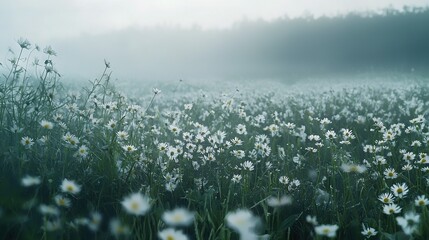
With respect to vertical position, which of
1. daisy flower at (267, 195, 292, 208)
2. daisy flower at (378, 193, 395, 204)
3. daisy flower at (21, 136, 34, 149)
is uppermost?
daisy flower at (21, 136, 34, 149)

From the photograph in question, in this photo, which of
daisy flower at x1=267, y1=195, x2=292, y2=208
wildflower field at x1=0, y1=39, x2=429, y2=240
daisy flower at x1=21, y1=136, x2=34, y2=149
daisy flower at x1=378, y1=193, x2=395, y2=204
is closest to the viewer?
wildflower field at x1=0, y1=39, x2=429, y2=240

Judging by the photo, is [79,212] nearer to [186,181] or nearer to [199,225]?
[199,225]

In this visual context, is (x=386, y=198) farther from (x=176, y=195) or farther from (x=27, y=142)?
(x=27, y=142)

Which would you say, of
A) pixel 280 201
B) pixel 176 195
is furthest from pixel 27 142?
pixel 280 201

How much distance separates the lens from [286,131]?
516cm

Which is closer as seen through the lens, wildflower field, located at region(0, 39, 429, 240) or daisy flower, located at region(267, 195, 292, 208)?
wildflower field, located at region(0, 39, 429, 240)

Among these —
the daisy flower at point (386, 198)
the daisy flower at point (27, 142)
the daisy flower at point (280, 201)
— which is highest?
the daisy flower at point (27, 142)

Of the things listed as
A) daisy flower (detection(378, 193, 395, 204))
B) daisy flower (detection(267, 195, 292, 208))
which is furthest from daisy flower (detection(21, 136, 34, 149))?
daisy flower (detection(378, 193, 395, 204))

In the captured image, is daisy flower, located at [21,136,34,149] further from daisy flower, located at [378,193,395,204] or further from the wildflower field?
daisy flower, located at [378,193,395,204]

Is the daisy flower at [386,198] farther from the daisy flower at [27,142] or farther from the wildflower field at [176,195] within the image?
the daisy flower at [27,142]

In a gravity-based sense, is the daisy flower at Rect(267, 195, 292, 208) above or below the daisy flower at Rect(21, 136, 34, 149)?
below

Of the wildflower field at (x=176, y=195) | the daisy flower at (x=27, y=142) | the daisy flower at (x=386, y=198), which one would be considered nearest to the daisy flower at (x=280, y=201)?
the wildflower field at (x=176, y=195)

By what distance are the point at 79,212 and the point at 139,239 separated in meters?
0.49

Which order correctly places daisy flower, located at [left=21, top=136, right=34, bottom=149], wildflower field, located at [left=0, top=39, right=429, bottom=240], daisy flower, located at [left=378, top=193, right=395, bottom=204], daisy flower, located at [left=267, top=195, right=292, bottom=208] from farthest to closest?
daisy flower, located at [left=21, top=136, right=34, bottom=149], daisy flower, located at [left=378, top=193, right=395, bottom=204], daisy flower, located at [left=267, top=195, right=292, bottom=208], wildflower field, located at [left=0, top=39, right=429, bottom=240]
